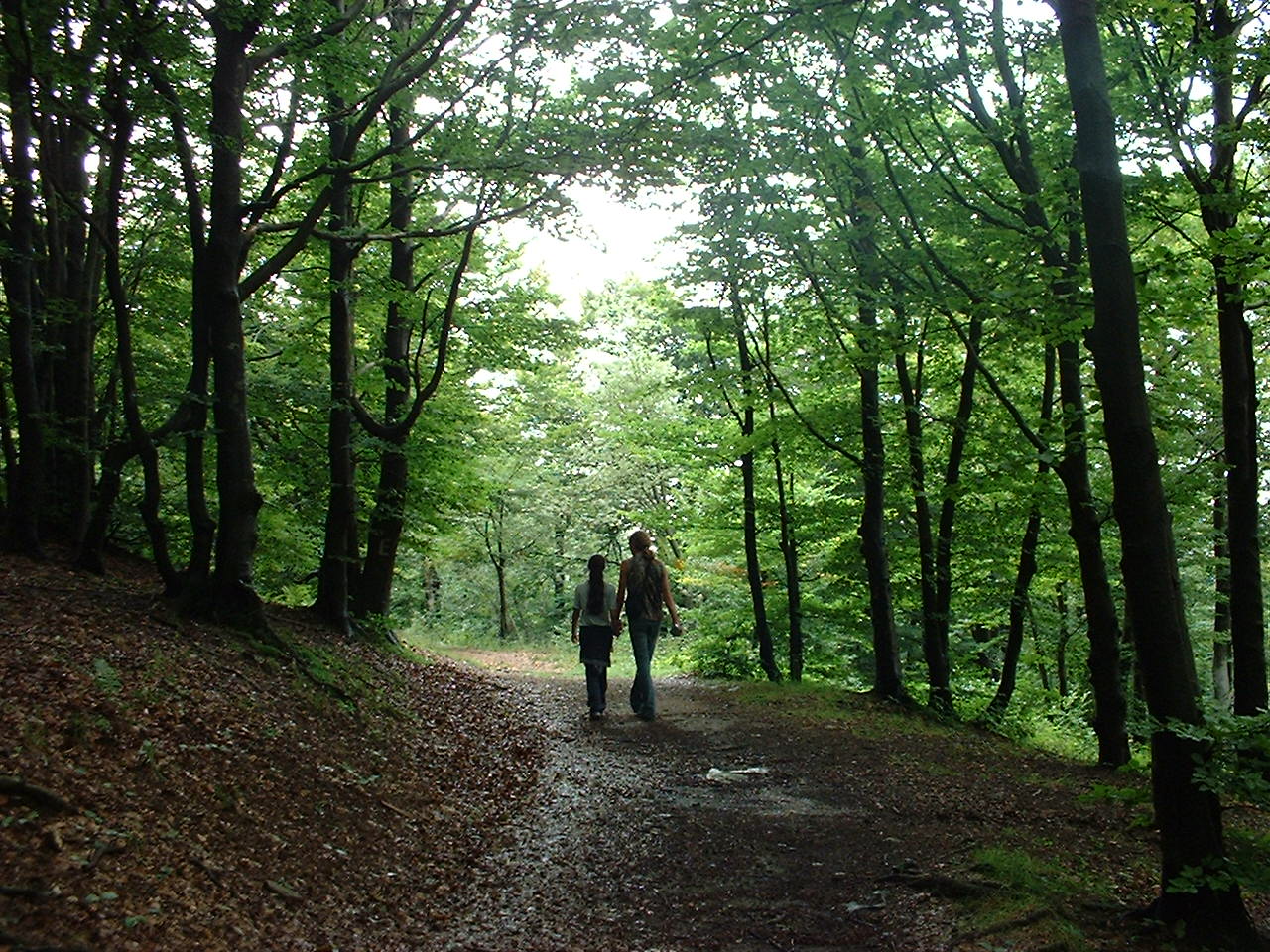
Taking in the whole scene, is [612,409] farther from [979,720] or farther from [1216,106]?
[1216,106]

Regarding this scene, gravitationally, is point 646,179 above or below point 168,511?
above

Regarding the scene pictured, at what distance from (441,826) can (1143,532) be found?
496 cm

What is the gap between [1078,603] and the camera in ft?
77.0

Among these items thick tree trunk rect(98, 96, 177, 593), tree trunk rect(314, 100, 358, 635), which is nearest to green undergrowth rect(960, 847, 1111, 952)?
thick tree trunk rect(98, 96, 177, 593)

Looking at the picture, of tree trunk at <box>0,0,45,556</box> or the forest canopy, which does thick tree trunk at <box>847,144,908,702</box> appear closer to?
the forest canopy

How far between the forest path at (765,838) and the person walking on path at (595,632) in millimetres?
445

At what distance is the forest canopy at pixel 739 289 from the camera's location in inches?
269

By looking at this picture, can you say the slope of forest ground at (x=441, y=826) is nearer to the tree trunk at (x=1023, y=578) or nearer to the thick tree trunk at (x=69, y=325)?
the thick tree trunk at (x=69, y=325)

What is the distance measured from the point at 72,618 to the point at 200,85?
243 inches

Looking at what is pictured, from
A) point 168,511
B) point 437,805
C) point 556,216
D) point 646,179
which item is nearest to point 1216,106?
point 646,179

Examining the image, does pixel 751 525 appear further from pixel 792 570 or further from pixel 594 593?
pixel 594 593

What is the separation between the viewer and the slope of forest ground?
4102 mm

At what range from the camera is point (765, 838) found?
6160mm

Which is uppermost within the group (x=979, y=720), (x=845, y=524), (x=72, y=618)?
(x=845, y=524)
